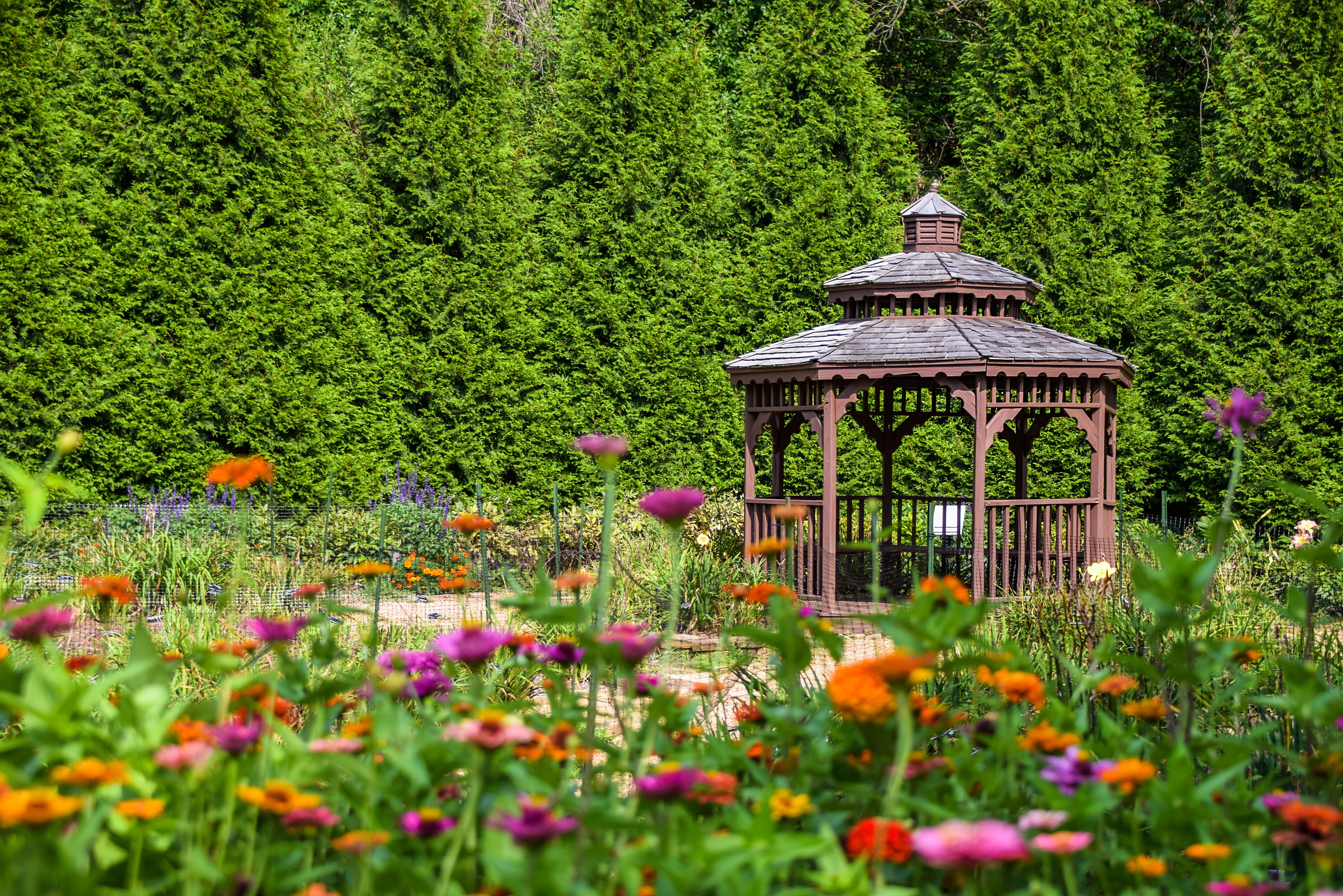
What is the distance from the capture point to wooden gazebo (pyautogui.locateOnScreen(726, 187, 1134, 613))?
9.47m

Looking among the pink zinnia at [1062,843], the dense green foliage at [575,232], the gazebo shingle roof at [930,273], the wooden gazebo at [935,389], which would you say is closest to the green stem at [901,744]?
the pink zinnia at [1062,843]

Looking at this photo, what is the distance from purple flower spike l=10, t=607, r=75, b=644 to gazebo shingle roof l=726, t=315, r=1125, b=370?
312 inches

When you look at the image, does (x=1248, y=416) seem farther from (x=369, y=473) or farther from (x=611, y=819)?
(x=369, y=473)

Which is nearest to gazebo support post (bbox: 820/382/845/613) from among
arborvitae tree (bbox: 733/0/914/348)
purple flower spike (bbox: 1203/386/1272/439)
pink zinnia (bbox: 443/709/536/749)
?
arborvitae tree (bbox: 733/0/914/348)

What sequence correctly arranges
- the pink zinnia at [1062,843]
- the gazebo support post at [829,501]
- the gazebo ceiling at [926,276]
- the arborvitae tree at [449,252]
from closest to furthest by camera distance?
the pink zinnia at [1062,843] < the gazebo support post at [829,501] < the gazebo ceiling at [926,276] < the arborvitae tree at [449,252]

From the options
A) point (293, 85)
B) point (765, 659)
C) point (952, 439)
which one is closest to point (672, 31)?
point (293, 85)

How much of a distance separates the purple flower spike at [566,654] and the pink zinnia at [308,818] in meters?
0.67

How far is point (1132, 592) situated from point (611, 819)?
5588 millimetres

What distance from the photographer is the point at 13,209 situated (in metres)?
10.1

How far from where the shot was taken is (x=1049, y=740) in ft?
5.99

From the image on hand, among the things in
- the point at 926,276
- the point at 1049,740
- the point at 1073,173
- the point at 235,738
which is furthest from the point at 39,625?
the point at 1073,173

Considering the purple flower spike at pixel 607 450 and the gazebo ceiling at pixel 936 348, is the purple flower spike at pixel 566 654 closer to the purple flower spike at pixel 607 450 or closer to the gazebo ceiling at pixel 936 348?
the purple flower spike at pixel 607 450

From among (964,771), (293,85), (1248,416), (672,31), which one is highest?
(672,31)

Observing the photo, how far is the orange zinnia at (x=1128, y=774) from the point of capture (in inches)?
64.2
